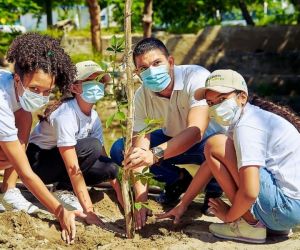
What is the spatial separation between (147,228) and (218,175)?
0.56 m

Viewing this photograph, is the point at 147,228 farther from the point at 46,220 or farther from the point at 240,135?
the point at 240,135

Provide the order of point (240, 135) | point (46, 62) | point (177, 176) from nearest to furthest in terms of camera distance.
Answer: point (240, 135)
point (46, 62)
point (177, 176)

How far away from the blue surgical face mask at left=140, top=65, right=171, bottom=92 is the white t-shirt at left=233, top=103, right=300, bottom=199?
572 mm

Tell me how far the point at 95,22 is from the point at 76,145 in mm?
4792

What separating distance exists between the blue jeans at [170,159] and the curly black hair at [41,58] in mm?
715

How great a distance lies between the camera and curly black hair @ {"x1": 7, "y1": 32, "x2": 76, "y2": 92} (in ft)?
10.2

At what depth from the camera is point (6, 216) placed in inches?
127

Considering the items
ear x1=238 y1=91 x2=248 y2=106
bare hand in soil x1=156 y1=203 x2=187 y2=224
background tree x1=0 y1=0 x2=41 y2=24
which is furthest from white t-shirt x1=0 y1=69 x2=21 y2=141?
background tree x1=0 y1=0 x2=41 y2=24

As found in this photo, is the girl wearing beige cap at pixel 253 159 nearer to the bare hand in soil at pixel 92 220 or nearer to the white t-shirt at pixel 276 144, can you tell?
the white t-shirt at pixel 276 144

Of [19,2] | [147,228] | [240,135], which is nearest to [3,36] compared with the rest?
[19,2]

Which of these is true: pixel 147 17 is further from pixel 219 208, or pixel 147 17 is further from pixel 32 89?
pixel 219 208

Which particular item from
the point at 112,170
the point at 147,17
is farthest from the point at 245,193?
the point at 147,17

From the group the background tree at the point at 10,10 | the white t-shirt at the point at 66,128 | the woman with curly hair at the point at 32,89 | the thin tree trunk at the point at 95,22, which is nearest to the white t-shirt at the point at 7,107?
the woman with curly hair at the point at 32,89

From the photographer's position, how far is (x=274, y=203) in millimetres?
2945
